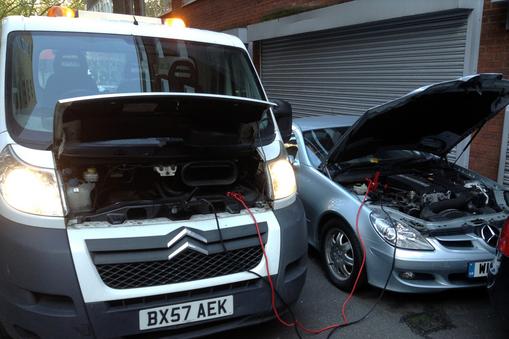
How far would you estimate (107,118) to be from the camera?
2.93 m

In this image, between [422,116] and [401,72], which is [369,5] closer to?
[401,72]

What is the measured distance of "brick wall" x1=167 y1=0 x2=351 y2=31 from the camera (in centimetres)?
1019

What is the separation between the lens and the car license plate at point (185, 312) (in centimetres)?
254

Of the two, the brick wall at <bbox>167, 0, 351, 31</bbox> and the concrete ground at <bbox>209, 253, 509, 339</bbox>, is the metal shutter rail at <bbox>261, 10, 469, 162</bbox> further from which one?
the concrete ground at <bbox>209, 253, 509, 339</bbox>

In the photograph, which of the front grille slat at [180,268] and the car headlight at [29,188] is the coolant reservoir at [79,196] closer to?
the car headlight at [29,188]

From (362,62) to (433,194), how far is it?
196 inches

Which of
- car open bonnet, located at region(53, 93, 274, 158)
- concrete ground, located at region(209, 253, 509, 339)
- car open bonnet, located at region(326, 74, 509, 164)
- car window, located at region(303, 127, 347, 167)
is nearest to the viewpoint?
car open bonnet, located at region(53, 93, 274, 158)

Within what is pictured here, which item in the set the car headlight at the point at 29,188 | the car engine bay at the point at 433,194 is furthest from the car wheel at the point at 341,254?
the car headlight at the point at 29,188

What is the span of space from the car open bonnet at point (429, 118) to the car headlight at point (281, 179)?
1.06 metres

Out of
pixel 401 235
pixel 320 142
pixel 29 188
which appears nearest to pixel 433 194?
pixel 401 235

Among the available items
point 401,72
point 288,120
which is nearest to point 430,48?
point 401,72

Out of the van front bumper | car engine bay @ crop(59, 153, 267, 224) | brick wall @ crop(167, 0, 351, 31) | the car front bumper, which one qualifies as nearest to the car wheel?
the car front bumper

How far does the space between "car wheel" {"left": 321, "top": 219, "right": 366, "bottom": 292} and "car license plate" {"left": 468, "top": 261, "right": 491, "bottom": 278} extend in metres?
0.80

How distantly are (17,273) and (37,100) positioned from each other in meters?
1.21
